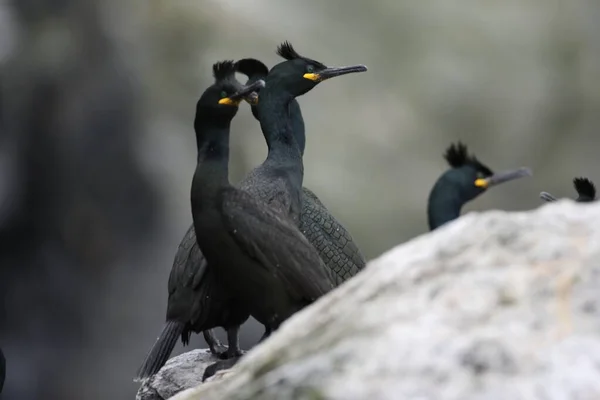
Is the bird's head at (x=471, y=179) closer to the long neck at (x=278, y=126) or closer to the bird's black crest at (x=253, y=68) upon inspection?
the long neck at (x=278, y=126)

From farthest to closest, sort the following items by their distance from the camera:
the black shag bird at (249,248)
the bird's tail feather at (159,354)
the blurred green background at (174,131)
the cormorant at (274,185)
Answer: the blurred green background at (174,131) → the cormorant at (274,185) → the bird's tail feather at (159,354) → the black shag bird at (249,248)

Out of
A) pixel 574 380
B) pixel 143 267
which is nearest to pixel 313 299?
pixel 574 380

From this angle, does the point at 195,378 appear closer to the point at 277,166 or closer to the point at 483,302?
the point at 277,166

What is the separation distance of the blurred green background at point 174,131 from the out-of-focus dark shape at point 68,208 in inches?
0.5

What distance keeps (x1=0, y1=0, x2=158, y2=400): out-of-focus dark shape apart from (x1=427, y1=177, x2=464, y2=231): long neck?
613 cm

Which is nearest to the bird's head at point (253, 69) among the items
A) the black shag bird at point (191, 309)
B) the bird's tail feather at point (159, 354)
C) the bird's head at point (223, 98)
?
the black shag bird at point (191, 309)


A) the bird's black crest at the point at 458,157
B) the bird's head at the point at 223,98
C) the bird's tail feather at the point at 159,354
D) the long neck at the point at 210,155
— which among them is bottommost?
the bird's tail feather at the point at 159,354

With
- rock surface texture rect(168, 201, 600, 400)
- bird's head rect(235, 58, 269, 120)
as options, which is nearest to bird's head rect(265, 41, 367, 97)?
bird's head rect(235, 58, 269, 120)

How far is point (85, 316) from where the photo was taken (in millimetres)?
10211

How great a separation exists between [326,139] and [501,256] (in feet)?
26.5

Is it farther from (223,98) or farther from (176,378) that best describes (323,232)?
(223,98)

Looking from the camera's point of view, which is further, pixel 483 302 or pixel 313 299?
pixel 313 299

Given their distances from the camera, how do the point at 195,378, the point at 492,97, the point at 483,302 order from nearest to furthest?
the point at 483,302 < the point at 195,378 < the point at 492,97

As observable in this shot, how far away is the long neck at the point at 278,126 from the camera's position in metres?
5.46
